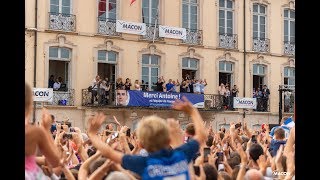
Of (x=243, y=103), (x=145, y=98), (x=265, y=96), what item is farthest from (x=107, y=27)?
(x=265, y=96)

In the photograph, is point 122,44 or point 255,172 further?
point 122,44

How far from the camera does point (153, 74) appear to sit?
80.5ft

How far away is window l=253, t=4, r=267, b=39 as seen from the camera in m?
26.8

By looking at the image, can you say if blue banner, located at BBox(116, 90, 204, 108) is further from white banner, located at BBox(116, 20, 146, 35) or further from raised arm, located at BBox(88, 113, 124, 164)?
raised arm, located at BBox(88, 113, 124, 164)

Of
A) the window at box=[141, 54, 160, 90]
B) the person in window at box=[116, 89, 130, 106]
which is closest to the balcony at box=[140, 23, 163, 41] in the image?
the window at box=[141, 54, 160, 90]

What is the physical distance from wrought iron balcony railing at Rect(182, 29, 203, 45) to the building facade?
A: 3 cm

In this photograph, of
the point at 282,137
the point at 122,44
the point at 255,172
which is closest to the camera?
the point at 255,172

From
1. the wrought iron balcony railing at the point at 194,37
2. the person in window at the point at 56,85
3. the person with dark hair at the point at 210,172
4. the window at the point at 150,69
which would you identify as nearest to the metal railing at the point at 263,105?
the wrought iron balcony railing at the point at 194,37

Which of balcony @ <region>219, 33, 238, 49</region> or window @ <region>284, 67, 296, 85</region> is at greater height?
balcony @ <region>219, 33, 238, 49</region>

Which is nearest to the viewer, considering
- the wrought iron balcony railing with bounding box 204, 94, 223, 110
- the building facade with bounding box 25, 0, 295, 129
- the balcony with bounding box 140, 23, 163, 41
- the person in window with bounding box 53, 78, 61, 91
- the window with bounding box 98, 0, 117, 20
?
the person in window with bounding box 53, 78, 61, 91
